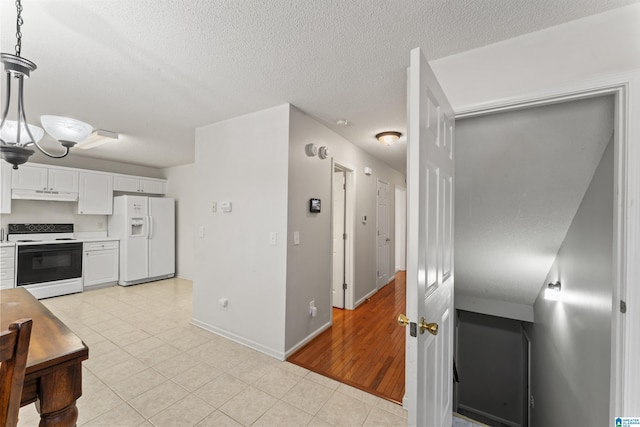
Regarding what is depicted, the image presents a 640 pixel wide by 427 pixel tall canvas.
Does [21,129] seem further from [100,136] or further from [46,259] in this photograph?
[46,259]

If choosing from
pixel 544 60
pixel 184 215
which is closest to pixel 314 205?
pixel 544 60

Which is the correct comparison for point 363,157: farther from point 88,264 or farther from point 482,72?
point 88,264

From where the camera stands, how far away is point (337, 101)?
8.09 ft

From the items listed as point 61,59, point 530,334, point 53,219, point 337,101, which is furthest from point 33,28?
point 530,334

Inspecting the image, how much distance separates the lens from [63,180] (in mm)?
4473

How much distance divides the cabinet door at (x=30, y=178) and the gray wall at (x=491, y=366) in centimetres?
660

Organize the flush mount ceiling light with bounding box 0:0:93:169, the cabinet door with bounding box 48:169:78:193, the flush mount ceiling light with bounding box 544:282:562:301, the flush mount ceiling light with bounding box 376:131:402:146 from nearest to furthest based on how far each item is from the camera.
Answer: the flush mount ceiling light with bounding box 0:0:93:169 → the flush mount ceiling light with bounding box 544:282:562:301 → the flush mount ceiling light with bounding box 376:131:402:146 → the cabinet door with bounding box 48:169:78:193

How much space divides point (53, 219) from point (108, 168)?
129 cm

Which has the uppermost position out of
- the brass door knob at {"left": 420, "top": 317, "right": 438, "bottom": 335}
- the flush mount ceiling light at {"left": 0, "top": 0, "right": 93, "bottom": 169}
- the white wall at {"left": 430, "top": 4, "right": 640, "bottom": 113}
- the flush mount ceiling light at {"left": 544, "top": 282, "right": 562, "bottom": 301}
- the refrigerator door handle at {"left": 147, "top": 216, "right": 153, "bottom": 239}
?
the white wall at {"left": 430, "top": 4, "right": 640, "bottom": 113}

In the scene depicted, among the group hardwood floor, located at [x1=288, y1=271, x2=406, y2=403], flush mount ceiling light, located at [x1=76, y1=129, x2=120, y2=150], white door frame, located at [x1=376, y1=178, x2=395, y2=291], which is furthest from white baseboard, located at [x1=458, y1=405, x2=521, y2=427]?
flush mount ceiling light, located at [x1=76, y1=129, x2=120, y2=150]

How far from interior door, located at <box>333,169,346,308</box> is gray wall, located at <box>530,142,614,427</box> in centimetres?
229

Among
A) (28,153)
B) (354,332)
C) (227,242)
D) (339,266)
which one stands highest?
(28,153)

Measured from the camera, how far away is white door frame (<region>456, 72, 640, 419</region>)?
118 cm

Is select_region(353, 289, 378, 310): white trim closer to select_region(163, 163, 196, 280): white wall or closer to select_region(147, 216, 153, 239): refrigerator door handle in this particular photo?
select_region(163, 163, 196, 280): white wall
